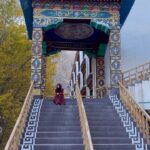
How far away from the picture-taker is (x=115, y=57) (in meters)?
18.4

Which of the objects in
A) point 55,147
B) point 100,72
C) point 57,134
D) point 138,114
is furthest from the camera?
point 100,72

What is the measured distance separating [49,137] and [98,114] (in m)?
3.02

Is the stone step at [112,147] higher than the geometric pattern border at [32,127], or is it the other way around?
the geometric pattern border at [32,127]

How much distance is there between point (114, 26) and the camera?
61.2 feet

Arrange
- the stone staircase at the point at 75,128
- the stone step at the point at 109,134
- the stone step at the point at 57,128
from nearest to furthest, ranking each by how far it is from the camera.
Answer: the stone staircase at the point at 75,128 → the stone step at the point at 109,134 → the stone step at the point at 57,128

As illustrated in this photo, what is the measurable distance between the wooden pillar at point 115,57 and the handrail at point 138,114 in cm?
222

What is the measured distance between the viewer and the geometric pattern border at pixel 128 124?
11720 millimetres

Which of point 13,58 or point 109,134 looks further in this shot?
point 13,58

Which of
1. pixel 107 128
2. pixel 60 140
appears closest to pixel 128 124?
pixel 107 128

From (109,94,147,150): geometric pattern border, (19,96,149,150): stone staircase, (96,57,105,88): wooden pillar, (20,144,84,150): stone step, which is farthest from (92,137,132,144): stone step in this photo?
(96,57,105,88): wooden pillar

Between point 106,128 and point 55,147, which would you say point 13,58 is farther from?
point 55,147

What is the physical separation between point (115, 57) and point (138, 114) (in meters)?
5.45

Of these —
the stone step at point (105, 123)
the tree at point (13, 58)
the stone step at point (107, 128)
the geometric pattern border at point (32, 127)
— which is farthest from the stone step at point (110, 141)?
the tree at point (13, 58)

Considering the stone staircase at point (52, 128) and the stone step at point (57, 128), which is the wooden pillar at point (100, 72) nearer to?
the stone staircase at point (52, 128)
